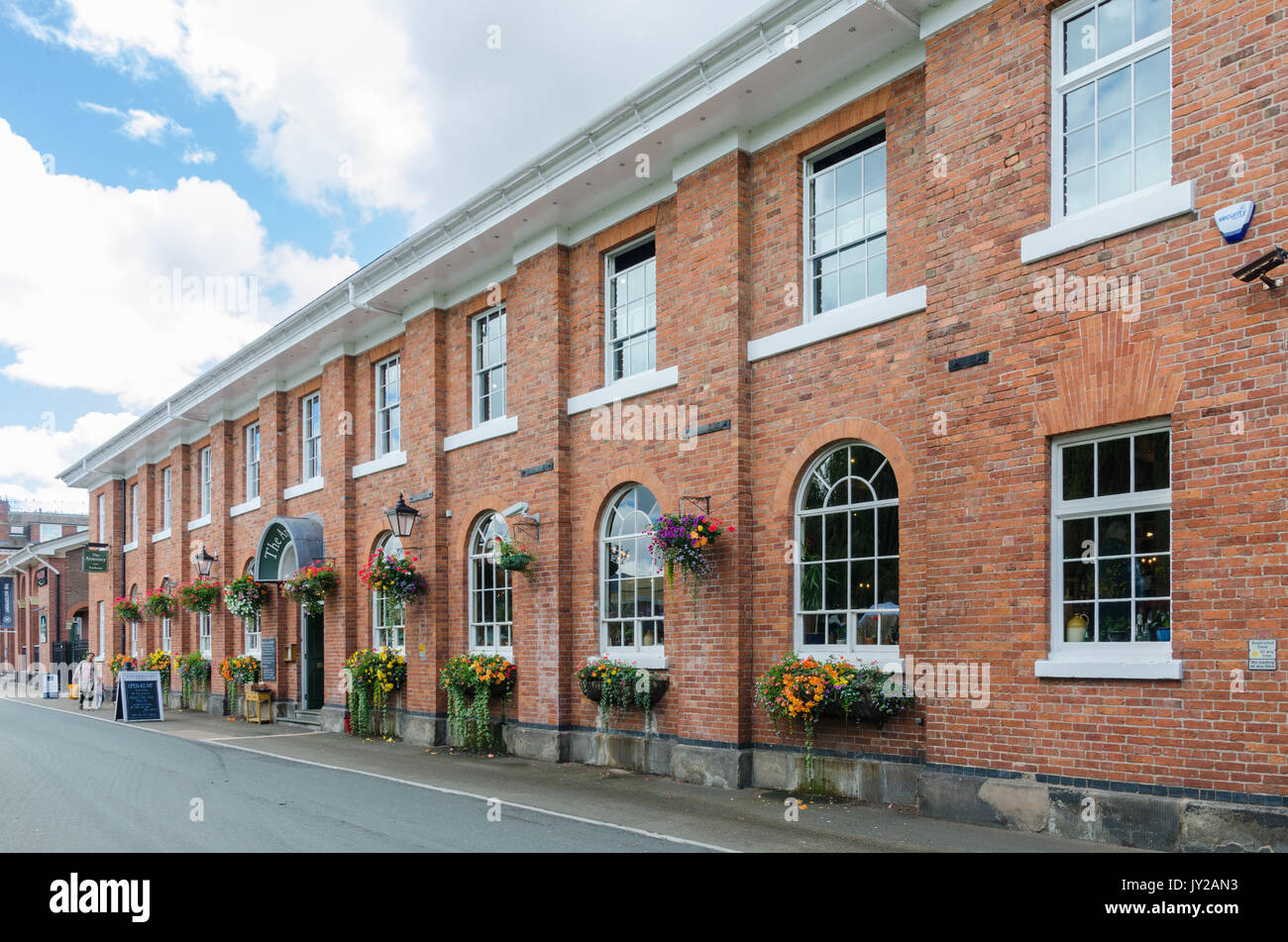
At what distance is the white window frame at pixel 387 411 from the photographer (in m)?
18.4

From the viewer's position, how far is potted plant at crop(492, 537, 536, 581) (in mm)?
13984

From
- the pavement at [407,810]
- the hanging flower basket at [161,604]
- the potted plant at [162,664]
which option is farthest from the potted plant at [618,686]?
the potted plant at [162,664]

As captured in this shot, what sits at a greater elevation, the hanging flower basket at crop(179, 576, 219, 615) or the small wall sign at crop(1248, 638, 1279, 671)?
the small wall sign at crop(1248, 638, 1279, 671)

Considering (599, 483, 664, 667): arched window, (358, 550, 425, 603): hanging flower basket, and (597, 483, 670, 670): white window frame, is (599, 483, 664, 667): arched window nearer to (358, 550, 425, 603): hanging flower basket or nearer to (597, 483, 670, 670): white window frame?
(597, 483, 670, 670): white window frame

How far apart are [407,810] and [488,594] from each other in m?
6.08

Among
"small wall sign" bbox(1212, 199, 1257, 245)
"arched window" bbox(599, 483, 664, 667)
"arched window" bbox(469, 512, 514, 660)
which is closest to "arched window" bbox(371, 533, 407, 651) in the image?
"arched window" bbox(469, 512, 514, 660)

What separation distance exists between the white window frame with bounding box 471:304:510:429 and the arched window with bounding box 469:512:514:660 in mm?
1635

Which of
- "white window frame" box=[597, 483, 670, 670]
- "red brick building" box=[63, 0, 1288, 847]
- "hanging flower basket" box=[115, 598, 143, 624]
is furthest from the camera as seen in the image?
"hanging flower basket" box=[115, 598, 143, 624]

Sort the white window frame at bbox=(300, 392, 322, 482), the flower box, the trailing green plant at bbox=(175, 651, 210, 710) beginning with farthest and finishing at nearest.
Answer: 1. the trailing green plant at bbox=(175, 651, 210, 710)
2. the white window frame at bbox=(300, 392, 322, 482)
3. the flower box

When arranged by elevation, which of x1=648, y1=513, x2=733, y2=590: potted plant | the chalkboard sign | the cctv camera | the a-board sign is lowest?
the a-board sign

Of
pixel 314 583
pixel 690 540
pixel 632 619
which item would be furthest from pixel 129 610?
pixel 690 540

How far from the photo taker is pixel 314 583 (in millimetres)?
18859

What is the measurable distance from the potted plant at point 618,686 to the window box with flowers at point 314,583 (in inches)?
307

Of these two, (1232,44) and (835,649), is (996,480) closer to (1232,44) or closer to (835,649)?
(835,649)
